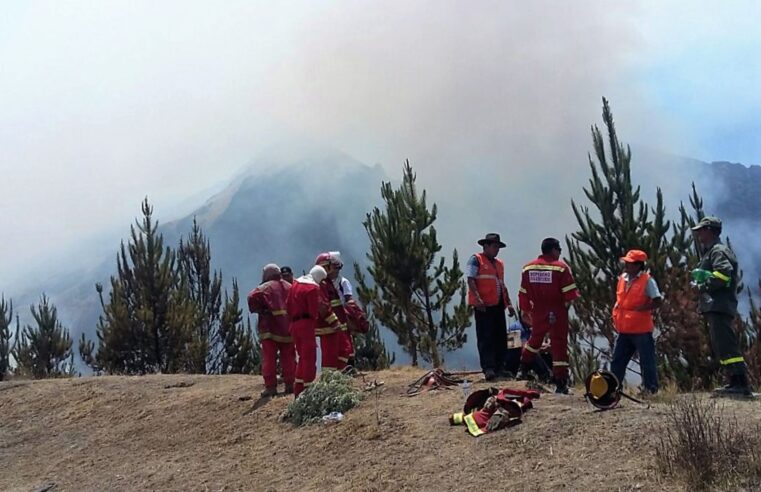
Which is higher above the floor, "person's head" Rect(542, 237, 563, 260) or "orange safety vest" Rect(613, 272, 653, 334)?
"person's head" Rect(542, 237, 563, 260)

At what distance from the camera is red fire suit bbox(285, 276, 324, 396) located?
8727 millimetres

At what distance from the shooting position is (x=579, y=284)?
14.2 meters

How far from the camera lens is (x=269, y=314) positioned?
9.67 meters

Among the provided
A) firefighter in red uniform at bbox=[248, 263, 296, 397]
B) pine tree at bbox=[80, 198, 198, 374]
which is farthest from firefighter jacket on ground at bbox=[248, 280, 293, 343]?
pine tree at bbox=[80, 198, 198, 374]

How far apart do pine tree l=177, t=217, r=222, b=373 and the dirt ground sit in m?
10.9

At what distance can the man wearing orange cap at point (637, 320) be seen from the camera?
800 centimetres

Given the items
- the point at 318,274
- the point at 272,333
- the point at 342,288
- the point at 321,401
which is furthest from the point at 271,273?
the point at 321,401

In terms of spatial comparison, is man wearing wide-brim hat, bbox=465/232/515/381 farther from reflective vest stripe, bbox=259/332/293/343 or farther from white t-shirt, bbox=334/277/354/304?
reflective vest stripe, bbox=259/332/293/343

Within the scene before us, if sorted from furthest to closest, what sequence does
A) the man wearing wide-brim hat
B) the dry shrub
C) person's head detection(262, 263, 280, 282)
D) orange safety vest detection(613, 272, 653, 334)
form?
person's head detection(262, 263, 280, 282) → the man wearing wide-brim hat → orange safety vest detection(613, 272, 653, 334) → the dry shrub

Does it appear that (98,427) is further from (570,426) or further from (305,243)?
(305,243)

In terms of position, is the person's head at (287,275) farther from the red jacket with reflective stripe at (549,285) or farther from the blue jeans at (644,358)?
the blue jeans at (644,358)

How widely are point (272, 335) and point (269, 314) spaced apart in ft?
0.92

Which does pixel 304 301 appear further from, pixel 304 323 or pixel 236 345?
pixel 236 345

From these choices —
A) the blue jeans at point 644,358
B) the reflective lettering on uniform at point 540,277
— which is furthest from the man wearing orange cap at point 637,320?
the reflective lettering on uniform at point 540,277
